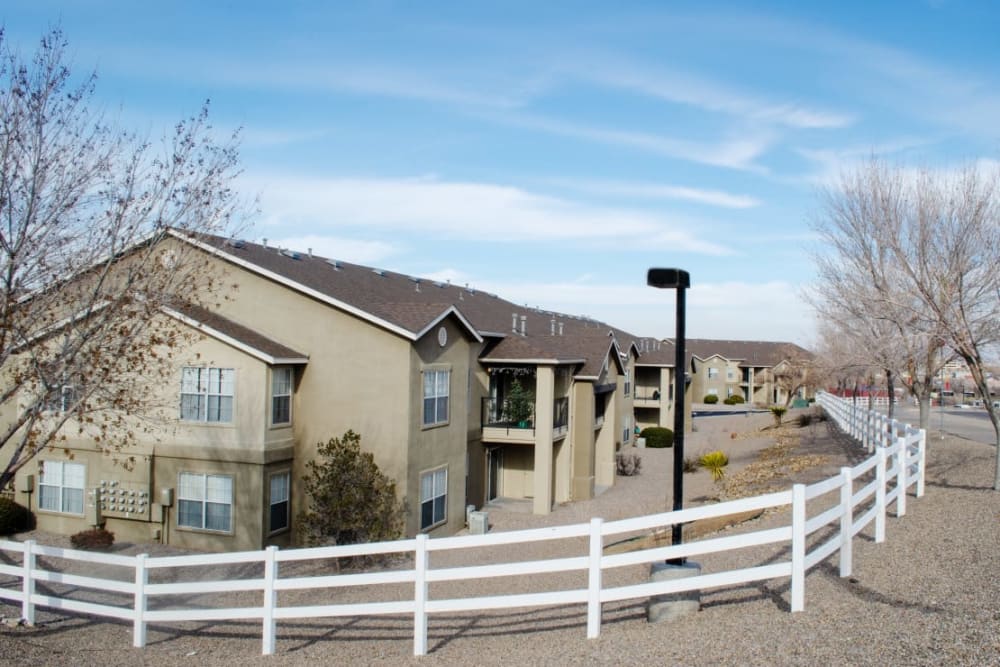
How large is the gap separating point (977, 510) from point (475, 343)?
1409 cm

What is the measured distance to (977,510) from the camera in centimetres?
1343

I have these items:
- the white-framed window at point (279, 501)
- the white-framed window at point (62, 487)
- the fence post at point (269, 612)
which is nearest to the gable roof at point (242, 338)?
the white-framed window at point (279, 501)

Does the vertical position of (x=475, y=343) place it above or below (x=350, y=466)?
above

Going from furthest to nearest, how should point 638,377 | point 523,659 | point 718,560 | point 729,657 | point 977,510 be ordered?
point 638,377, point 977,510, point 718,560, point 523,659, point 729,657

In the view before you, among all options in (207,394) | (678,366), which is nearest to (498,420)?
(207,394)

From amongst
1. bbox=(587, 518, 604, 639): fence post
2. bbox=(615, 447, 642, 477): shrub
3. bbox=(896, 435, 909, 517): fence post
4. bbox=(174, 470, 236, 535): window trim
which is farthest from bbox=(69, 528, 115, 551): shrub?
bbox=(615, 447, 642, 477): shrub

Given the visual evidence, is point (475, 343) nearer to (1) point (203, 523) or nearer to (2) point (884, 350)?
(1) point (203, 523)

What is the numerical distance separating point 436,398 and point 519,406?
529 centimetres

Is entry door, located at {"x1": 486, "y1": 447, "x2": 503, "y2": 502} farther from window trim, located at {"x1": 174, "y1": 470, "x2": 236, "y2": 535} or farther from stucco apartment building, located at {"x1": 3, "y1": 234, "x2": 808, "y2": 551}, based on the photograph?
window trim, located at {"x1": 174, "y1": 470, "x2": 236, "y2": 535}

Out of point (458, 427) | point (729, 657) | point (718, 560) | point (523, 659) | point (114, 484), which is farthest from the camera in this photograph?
point (458, 427)

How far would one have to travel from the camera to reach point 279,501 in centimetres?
1939

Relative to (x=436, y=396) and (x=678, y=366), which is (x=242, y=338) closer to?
(x=436, y=396)

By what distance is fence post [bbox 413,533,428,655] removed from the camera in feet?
29.0

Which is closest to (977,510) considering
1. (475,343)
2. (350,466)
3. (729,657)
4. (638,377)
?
(729,657)
